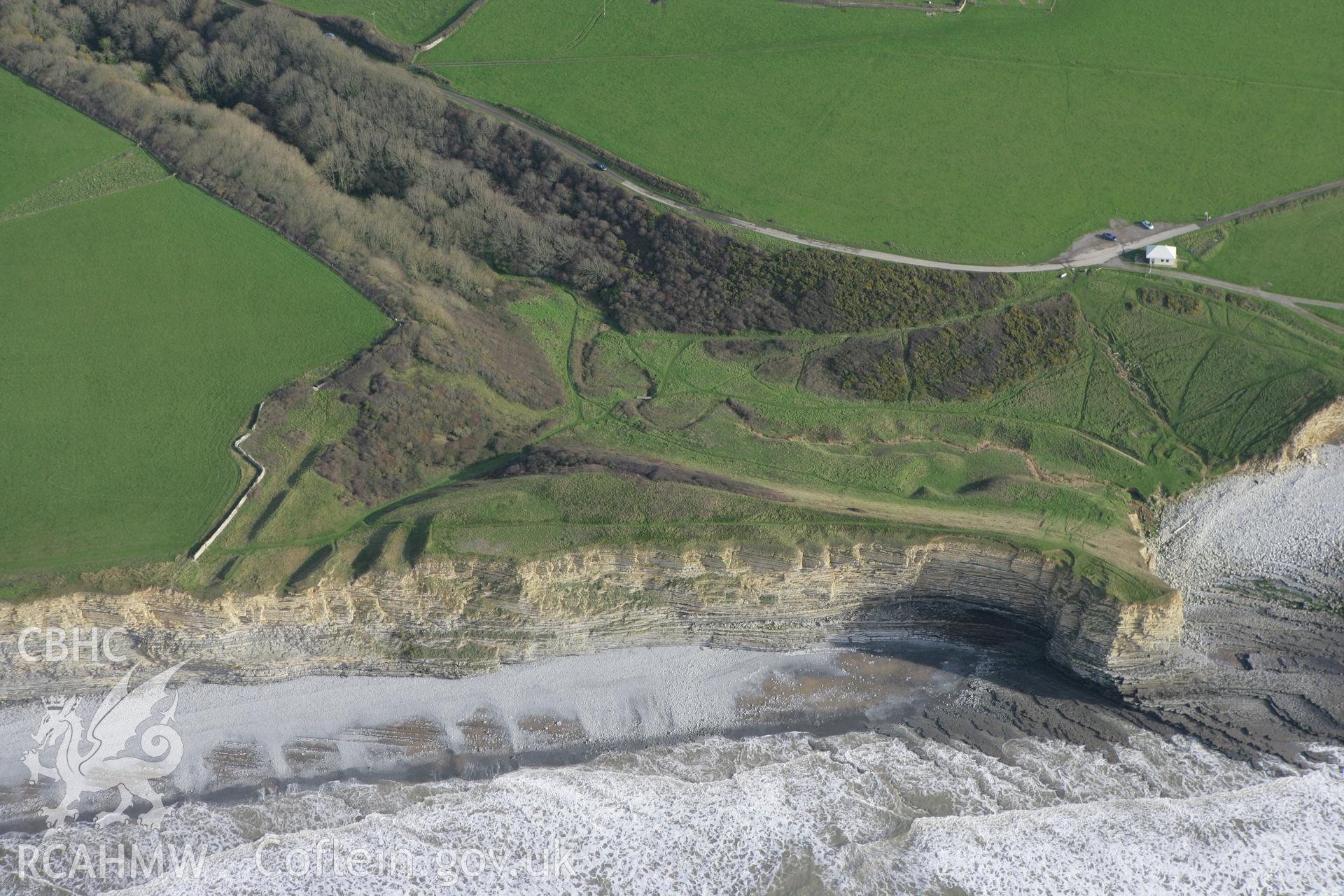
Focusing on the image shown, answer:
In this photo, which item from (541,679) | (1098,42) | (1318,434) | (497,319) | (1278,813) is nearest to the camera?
→ (1278,813)

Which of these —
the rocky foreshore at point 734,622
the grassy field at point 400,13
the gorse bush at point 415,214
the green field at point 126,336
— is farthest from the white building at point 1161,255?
the grassy field at point 400,13

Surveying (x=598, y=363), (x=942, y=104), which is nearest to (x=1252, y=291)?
(x=942, y=104)

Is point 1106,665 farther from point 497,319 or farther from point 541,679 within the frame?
point 497,319

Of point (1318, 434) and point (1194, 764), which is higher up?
point (1318, 434)

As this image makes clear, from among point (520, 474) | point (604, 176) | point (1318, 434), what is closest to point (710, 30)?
point (604, 176)

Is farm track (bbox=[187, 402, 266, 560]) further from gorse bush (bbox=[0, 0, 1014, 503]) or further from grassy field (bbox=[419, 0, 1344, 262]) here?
grassy field (bbox=[419, 0, 1344, 262])
